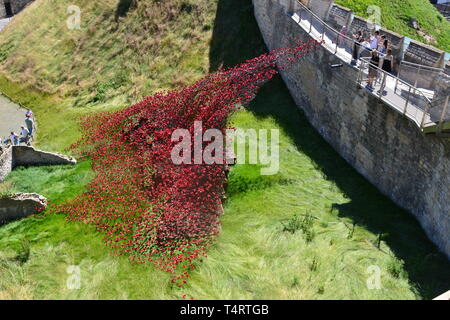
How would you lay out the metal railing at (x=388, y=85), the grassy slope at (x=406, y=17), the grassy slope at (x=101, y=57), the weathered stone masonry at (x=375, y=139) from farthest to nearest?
the grassy slope at (x=406, y=17)
the grassy slope at (x=101, y=57)
the weathered stone masonry at (x=375, y=139)
the metal railing at (x=388, y=85)

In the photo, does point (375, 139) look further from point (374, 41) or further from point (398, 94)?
point (374, 41)

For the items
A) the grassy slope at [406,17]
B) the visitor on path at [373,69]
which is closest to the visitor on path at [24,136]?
the visitor on path at [373,69]

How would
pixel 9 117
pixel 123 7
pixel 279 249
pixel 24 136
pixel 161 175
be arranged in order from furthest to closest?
pixel 123 7
pixel 9 117
pixel 24 136
pixel 161 175
pixel 279 249

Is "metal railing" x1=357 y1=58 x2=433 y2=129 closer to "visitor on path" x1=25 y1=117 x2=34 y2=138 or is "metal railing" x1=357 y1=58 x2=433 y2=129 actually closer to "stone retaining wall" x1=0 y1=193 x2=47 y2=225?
"stone retaining wall" x1=0 y1=193 x2=47 y2=225

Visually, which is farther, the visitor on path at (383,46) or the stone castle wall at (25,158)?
the stone castle wall at (25,158)

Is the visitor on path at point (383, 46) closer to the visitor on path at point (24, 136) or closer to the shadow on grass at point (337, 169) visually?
the shadow on grass at point (337, 169)

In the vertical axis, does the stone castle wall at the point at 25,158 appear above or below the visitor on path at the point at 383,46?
below

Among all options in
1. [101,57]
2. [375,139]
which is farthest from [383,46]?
[101,57]
